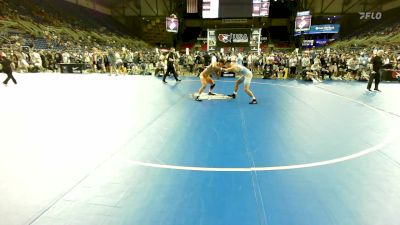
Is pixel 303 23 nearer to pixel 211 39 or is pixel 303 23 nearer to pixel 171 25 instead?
pixel 211 39

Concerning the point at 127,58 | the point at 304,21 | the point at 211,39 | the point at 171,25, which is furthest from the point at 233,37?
the point at 171,25

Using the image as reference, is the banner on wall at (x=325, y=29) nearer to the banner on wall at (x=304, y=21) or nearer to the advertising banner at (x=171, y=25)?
the banner on wall at (x=304, y=21)

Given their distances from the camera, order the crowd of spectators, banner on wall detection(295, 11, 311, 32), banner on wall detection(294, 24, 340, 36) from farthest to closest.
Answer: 1. banner on wall detection(294, 24, 340, 36)
2. banner on wall detection(295, 11, 311, 32)
3. the crowd of spectators

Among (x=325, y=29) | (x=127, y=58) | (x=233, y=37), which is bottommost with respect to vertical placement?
(x=127, y=58)

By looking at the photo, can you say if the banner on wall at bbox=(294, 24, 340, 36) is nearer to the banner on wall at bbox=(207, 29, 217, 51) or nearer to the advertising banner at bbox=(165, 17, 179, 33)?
the advertising banner at bbox=(165, 17, 179, 33)

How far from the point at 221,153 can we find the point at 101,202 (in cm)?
222

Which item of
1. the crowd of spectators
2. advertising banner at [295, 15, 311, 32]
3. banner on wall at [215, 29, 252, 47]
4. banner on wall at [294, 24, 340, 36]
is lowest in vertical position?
the crowd of spectators

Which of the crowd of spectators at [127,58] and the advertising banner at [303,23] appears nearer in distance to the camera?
the crowd of spectators at [127,58]

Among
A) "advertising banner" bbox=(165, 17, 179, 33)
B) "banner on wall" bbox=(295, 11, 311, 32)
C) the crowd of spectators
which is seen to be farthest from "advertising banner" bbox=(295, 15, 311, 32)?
"advertising banner" bbox=(165, 17, 179, 33)

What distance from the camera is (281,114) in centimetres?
772

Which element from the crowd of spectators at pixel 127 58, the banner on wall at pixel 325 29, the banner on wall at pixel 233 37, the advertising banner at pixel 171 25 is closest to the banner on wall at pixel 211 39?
the banner on wall at pixel 233 37

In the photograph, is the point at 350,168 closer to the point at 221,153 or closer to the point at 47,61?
the point at 221,153

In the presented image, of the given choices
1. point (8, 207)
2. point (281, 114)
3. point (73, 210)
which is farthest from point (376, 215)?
point (281, 114)

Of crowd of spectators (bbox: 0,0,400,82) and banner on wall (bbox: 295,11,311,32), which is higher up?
banner on wall (bbox: 295,11,311,32)
